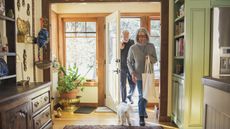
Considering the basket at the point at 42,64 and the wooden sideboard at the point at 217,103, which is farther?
the basket at the point at 42,64

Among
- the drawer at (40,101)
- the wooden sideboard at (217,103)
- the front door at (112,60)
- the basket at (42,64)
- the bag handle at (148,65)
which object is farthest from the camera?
the front door at (112,60)

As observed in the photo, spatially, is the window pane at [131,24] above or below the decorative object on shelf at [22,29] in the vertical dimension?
above

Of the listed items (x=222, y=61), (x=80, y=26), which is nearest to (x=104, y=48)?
(x=80, y=26)

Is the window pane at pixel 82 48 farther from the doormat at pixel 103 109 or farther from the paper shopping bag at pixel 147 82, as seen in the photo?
the paper shopping bag at pixel 147 82

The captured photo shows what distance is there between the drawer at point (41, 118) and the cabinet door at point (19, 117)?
0.14m

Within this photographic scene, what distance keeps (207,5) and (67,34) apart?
3051 millimetres

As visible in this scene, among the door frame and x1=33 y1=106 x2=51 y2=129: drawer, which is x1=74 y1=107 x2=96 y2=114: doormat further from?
x1=33 y1=106 x2=51 y2=129: drawer

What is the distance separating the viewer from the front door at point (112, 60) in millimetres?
4188

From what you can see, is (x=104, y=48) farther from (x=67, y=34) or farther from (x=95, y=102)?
(x=95, y=102)

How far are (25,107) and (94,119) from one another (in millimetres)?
2166

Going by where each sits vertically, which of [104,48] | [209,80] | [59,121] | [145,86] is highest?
[104,48]

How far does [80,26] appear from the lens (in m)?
4.97

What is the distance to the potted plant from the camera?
4.56 meters

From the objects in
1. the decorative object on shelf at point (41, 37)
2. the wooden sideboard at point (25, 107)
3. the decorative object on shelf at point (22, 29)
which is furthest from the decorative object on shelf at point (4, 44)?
the decorative object on shelf at point (41, 37)
